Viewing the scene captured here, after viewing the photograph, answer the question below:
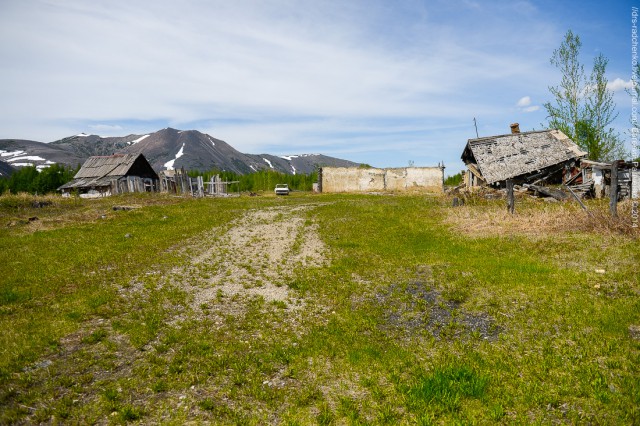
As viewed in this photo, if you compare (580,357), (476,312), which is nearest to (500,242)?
(476,312)

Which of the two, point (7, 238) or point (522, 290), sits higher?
point (7, 238)

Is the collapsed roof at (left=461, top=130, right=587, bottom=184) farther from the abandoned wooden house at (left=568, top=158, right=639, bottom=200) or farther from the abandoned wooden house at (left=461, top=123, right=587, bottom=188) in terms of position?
the abandoned wooden house at (left=568, top=158, right=639, bottom=200)

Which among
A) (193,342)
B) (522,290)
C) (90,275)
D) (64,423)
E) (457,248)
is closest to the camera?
(64,423)

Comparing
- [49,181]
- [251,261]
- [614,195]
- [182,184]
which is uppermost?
[49,181]

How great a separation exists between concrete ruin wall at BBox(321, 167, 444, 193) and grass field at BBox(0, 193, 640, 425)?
43.4m

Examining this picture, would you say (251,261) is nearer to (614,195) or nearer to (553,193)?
(614,195)

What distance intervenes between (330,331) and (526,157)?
3049 centimetres

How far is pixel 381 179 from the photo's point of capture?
6019cm

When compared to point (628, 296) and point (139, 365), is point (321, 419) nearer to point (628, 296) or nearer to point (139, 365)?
point (139, 365)

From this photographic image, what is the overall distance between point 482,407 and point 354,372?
212 centimetres

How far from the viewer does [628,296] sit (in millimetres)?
9016

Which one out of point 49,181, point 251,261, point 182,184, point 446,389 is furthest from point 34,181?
point 446,389

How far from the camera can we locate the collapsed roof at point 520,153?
31.0 metres

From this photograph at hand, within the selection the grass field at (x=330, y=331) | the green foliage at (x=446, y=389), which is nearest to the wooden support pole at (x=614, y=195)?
the grass field at (x=330, y=331)
